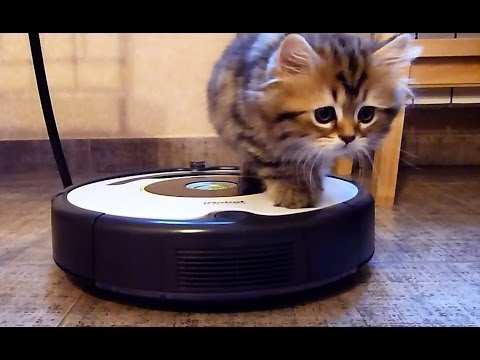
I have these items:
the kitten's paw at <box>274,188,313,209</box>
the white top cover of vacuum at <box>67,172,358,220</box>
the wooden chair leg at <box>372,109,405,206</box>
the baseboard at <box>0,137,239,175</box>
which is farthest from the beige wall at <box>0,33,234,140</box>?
the kitten's paw at <box>274,188,313,209</box>

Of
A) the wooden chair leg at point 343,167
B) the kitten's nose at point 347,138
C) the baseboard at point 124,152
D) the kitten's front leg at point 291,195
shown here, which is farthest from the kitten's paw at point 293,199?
the baseboard at point 124,152

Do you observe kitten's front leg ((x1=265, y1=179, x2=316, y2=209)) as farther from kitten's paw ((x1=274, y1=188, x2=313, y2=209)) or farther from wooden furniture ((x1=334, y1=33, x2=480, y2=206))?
wooden furniture ((x1=334, y1=33, x2=480, y2=206))

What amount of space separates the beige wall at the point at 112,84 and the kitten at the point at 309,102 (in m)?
1.10

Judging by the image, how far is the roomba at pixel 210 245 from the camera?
763mm

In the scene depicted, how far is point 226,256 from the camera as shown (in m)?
0.76

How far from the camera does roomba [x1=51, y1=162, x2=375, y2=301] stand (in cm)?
76

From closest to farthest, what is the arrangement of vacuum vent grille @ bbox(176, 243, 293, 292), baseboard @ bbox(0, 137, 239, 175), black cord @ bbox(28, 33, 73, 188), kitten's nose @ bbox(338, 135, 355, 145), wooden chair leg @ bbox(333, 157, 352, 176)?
vacuum vent grille @ bbox(176, 243, 293, 292)
kitten's nose @ bbox(338, 135, 355, 145)
black cord @ bbox(28, 33, 73, 188)
wooden chair leg @ bbox(333, 157, 352, 176)
baseboard @ bbox(0, 137, 239, 175)

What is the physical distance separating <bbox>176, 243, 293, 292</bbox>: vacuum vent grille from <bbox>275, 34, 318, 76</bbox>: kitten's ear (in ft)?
0.97

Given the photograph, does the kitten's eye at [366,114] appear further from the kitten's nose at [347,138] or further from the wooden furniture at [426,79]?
the wooden furniture at [426,79]

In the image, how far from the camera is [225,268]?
76 cm

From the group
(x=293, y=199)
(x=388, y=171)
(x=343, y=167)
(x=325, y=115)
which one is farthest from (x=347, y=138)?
(x=343, y=167)
